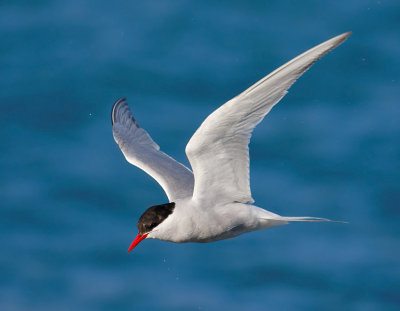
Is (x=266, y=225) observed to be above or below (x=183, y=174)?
below

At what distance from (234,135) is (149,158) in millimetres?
1826

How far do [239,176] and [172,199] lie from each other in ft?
2.22

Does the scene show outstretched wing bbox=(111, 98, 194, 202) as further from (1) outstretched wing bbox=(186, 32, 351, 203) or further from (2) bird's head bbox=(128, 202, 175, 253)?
(1) outstretched wing bbox=(186, 32, 351, 203)

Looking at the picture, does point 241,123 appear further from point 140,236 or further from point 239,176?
point 140,236

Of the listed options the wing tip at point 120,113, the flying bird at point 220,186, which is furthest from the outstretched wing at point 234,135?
the wing tip at point 120,113

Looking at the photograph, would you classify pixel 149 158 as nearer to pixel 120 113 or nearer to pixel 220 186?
pixel 120 113

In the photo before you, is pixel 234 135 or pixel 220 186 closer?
pixel 234 135

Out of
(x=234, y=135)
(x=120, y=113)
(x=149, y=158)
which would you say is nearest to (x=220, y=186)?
(x=234, y=135)

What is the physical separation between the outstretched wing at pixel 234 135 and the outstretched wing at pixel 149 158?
0.53 metres

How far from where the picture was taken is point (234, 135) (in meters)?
5.35

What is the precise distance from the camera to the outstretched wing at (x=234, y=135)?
15.6 feet

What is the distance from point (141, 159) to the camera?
695cm

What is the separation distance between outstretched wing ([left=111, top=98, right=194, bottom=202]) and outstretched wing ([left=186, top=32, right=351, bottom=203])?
20.8 inches

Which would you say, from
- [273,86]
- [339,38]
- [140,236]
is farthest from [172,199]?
[339,38]
